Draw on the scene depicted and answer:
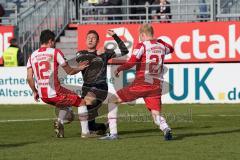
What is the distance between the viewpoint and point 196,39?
91.9 feet

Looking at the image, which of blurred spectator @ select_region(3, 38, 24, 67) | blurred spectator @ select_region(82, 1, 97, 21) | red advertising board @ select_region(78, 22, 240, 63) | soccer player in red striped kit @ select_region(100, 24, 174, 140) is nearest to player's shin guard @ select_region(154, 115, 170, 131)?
soccer player in red striped kit @ select_region(100, 24, 174, 140)

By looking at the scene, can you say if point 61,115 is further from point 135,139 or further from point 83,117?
point 135,139

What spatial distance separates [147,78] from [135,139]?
112cm

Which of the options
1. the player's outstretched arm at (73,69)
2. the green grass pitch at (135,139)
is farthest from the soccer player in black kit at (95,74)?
the green grass pitch at (135,139)

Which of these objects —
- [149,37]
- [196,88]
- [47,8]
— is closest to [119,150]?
[149,37]

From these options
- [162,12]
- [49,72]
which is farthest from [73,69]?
[162,12]

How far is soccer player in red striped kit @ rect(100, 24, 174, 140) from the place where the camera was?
47.6ft

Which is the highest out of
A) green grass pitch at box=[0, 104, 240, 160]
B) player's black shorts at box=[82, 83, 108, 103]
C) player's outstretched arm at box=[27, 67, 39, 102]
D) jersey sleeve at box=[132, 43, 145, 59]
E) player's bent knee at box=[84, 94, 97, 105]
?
jersey sleeve at box=[132, 43, 145, 59]

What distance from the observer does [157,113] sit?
14562mm

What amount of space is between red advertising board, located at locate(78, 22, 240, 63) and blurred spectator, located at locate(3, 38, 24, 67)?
114 inches

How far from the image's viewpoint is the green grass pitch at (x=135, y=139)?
12508mm

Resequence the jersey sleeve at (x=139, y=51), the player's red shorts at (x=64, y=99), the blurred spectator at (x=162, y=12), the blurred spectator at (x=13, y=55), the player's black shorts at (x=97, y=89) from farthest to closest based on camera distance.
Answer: the blurred spectator at (x=162, y=12) → the blurred spectator at (x=13, y=55) → the player's black shorts at (x=97, y=89) → the player's red shorts at (x=64, y=99) → the jersey sleeve at (x=139, y=51)

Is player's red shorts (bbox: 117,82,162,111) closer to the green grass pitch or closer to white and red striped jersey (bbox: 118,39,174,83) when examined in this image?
white and red striped jersey (bbox: 118,39,174,83)

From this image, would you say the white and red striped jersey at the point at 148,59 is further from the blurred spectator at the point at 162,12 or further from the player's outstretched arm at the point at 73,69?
the blurred spectator at the point at 162,12
